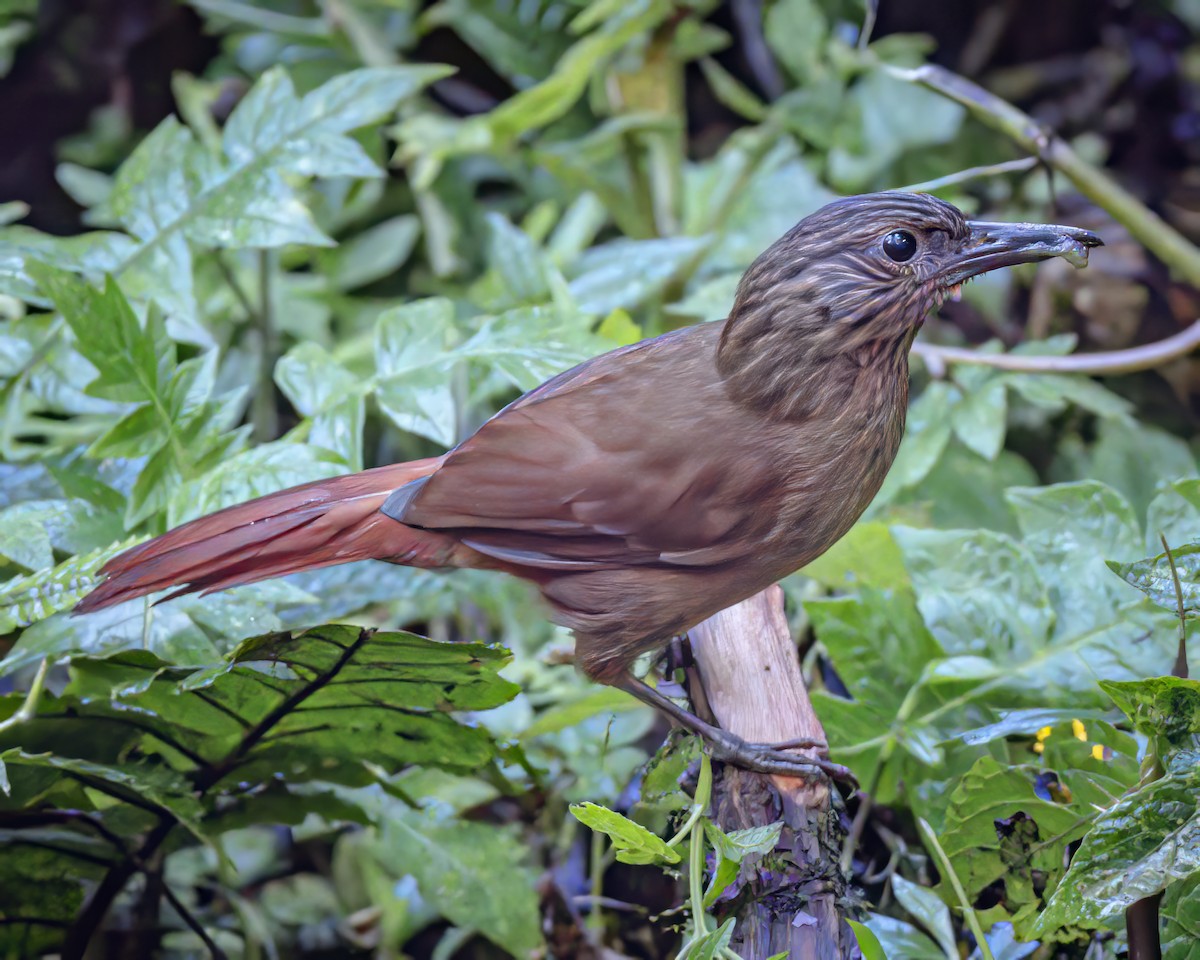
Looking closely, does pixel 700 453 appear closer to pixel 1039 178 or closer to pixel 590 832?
pixel 590 832

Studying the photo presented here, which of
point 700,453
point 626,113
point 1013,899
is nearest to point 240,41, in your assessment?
point 626,113

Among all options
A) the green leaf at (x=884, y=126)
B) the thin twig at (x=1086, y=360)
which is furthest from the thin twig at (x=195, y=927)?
the green leaf at (x=884, y=126)

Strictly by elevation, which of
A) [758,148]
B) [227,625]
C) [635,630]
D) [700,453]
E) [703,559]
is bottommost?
[227,625]

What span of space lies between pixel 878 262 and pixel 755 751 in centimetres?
81

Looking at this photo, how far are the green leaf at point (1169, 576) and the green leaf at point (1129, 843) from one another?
0.22 m

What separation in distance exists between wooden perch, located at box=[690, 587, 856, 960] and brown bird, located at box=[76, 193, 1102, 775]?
0.20 ft

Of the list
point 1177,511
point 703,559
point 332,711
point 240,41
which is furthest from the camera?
point 240,41

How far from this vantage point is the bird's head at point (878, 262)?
1.92m

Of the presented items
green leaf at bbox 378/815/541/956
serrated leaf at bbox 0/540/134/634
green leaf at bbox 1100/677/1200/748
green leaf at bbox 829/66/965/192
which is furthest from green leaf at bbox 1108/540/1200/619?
green leaf at bbox 829/66/965/192

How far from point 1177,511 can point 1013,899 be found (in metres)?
0.85

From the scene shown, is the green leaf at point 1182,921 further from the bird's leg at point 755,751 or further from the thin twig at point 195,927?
the thin twig at point 195,927

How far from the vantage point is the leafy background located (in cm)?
204

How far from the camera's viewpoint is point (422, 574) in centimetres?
269

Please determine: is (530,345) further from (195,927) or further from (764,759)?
(195,927)
